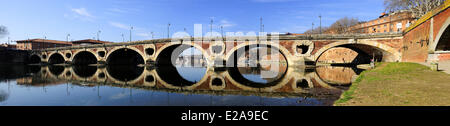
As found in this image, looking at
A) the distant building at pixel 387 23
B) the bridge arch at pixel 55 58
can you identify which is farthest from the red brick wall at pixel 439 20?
the bridge arch at pixel 55 58

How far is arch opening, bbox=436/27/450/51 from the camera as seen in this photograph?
52.0 ft

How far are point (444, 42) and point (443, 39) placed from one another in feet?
1.34

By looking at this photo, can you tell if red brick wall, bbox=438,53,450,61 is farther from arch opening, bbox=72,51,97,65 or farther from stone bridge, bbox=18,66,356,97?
arch opening, bbox=72,51,97,65

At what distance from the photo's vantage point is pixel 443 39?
53.3ft

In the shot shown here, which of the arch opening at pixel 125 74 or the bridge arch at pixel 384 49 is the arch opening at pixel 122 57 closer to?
the arch opening at pixel 125 74

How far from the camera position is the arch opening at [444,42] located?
1584 cm

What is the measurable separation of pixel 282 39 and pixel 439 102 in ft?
82.3

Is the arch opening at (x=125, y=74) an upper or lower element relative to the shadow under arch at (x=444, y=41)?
lower

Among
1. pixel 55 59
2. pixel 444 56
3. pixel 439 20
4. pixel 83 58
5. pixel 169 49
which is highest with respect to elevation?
pixel 439 20

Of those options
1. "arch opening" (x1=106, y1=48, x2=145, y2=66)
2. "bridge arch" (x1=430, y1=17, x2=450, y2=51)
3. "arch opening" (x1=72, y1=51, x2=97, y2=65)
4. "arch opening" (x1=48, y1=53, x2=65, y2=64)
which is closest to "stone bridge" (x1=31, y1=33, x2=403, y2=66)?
"arch opening" (x1=106, y1=48, x2=145, y2=66)

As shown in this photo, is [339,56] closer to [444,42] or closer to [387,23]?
[444,42]

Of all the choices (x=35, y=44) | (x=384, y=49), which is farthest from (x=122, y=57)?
(x=35, y=44)
